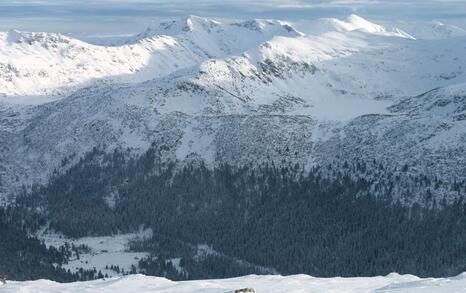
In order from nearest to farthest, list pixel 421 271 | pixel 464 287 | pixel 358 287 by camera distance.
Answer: pixel 464 287 → pixel 358 287 → pixel 421 271

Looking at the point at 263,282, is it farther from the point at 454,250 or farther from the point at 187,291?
the point at 454,250

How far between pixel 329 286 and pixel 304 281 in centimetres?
623

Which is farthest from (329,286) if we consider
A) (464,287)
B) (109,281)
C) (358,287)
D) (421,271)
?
(421,271)

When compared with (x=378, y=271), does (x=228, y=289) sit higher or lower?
higher

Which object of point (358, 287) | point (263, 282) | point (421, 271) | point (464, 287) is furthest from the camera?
point (421, 271)

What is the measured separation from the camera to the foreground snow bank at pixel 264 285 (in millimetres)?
84125

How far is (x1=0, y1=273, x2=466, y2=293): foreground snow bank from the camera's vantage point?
→ 276ft

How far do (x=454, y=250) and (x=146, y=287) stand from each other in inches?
5174

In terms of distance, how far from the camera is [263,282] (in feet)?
305

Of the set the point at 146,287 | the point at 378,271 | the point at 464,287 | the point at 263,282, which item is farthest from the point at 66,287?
the point at 378,271

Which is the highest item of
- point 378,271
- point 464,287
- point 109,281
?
point 464,287

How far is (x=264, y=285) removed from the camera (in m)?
89.9

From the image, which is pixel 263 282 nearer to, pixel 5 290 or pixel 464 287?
pixel 464 287

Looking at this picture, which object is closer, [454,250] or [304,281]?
[304,281]
